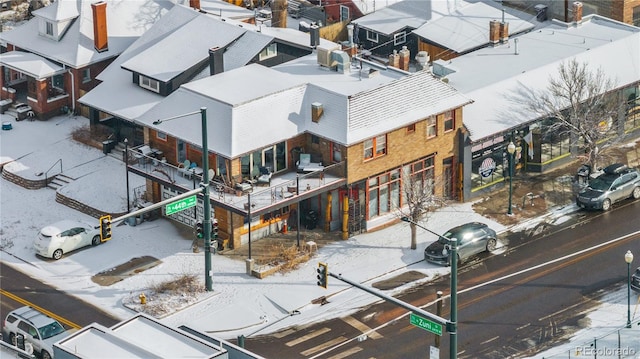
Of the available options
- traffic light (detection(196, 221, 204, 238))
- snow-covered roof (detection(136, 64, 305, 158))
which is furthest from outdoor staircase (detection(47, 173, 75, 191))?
traffic light (detection(196, 221, 204, 238))

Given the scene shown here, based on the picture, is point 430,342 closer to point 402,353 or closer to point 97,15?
point 402,353

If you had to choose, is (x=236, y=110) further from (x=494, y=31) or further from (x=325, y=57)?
(x=494, y=31)

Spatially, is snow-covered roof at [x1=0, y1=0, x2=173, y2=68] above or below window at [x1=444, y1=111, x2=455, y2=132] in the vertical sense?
above

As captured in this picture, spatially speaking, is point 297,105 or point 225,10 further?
point 225,10

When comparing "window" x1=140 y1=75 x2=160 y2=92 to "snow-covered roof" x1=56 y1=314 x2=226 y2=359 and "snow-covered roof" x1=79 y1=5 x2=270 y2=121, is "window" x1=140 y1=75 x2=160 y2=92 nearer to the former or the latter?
"snow-covered roof" x1=79 y1=5 x2=270 y2=121

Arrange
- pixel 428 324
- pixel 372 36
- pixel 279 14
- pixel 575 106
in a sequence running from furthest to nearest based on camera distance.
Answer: pixel 372 36
pixel 279 14
pixel 575 106
pixel 428 324

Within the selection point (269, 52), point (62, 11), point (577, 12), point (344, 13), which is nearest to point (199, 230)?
point (269, 52)

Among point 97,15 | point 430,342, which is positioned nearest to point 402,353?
point 430,342
